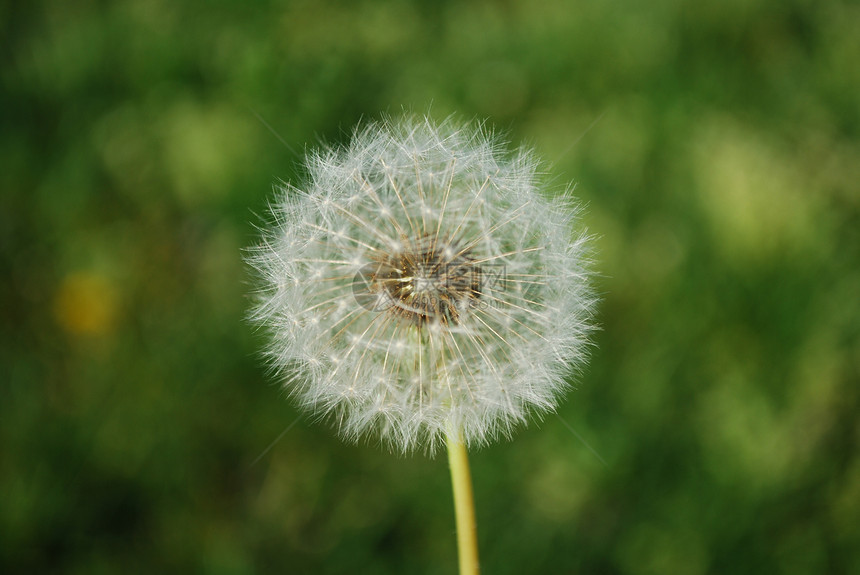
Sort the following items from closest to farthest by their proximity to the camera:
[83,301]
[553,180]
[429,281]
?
1. [429,281]
2. [553,180]
3. [83,301]

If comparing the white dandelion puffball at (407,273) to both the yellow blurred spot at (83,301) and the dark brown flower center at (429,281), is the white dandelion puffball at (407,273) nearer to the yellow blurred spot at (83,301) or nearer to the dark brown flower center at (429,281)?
the dark brown flower center at (429,281)

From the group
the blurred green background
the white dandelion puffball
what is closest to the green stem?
the white dandelion puffball

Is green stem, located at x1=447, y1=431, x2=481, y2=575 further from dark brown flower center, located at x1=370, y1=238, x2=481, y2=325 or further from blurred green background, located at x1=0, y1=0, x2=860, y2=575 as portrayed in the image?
blurred green background, located at x1=0, y1=0, x2=860, y2=575

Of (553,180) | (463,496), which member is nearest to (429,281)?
(463,496)

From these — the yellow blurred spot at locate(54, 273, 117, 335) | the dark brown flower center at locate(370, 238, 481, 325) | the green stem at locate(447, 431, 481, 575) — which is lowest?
the green stem at locate(447, 431, 481, 575)

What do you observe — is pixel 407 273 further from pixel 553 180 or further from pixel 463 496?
pixel 553 180

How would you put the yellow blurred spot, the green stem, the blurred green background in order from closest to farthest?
the green stem, the blurred green background, the yellow blurred spot

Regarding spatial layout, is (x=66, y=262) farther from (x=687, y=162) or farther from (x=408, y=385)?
(x=687, y=162)
